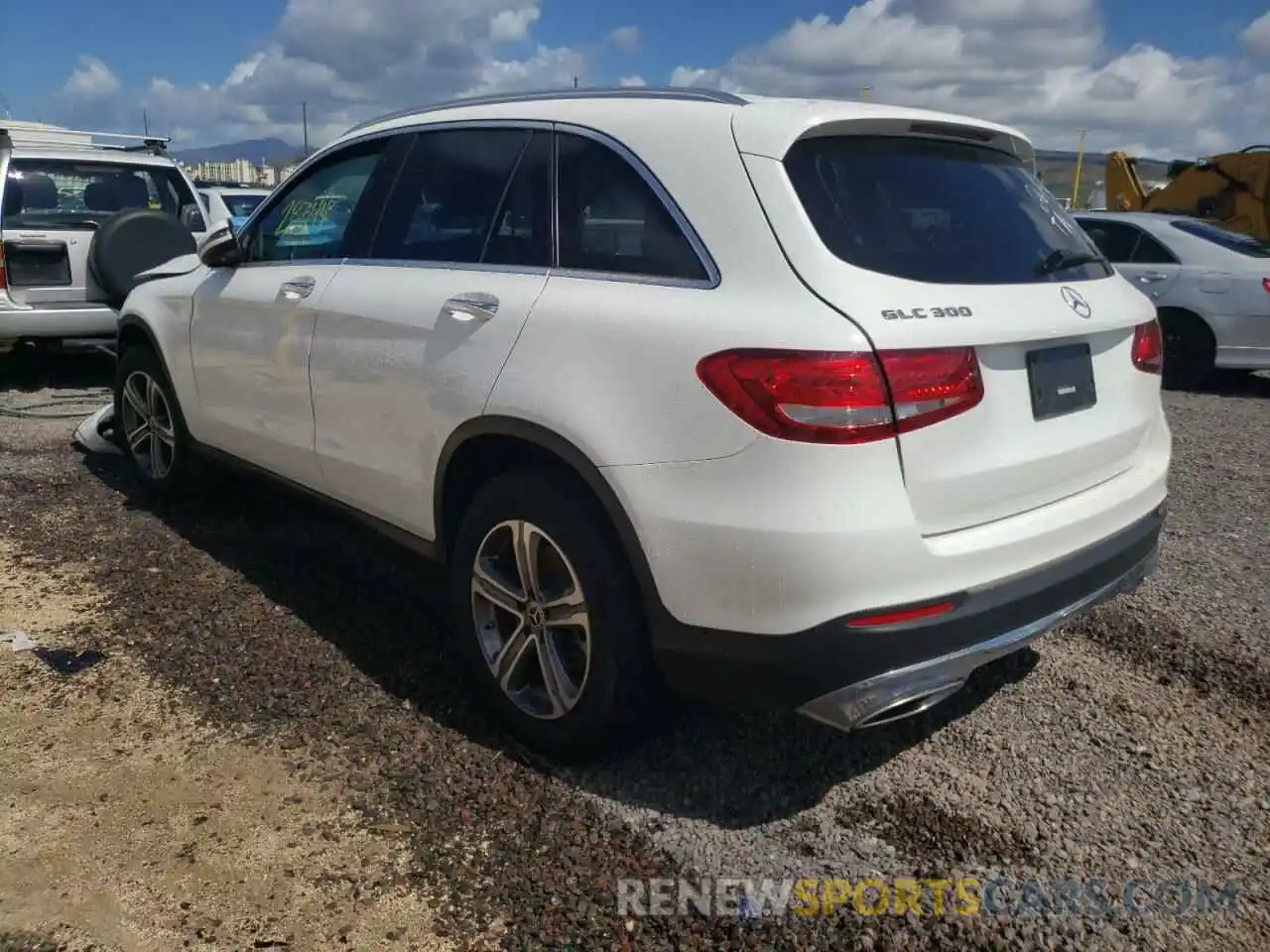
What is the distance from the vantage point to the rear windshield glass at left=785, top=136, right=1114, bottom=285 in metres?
2.61

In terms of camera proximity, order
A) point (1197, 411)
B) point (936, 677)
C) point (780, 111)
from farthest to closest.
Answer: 1. point (1197, 411)
2. point (780, 111)
3. point (936, 677)

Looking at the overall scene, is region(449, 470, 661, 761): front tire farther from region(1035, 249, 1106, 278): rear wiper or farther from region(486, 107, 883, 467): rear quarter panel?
region(1035, 249, 1106, 278): rear wiper

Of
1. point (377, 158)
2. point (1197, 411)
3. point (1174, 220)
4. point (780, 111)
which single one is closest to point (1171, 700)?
point (780, 111)

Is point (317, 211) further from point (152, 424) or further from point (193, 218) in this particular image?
point (193, 218)

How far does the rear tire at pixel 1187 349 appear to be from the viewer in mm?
9375

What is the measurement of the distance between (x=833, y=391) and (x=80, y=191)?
796 cm

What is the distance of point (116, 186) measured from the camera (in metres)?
8.77

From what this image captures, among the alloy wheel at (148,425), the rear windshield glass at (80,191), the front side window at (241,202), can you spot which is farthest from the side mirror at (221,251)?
the front side window at (241,202)

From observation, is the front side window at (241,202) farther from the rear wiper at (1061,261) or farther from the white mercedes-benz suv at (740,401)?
the rear wiper at (1061,261)

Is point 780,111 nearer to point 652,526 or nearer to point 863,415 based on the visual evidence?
point 863,415

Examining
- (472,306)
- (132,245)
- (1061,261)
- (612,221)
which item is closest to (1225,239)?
(1061,261)

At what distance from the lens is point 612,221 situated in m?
2.94

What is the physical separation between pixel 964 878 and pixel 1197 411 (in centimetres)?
711

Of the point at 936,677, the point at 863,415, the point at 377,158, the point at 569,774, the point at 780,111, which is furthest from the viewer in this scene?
the point at 377,158
